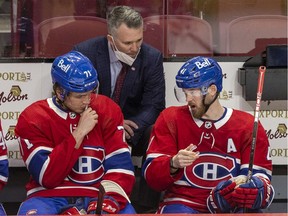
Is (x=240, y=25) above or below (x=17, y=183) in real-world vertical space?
above

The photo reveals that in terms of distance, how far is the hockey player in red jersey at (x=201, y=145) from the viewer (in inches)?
151

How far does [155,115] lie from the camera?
449 cm

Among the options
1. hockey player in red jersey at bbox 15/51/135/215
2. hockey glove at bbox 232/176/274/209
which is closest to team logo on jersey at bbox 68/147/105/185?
hockey player in red jersey at bbox 15/51/135/215

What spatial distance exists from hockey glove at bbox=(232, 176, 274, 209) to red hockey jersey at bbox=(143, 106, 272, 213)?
184 mm

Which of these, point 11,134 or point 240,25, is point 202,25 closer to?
point 240,25

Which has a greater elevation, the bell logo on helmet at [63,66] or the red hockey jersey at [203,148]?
the bell logo on helmet at [63,66]

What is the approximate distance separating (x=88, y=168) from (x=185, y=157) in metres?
0.52

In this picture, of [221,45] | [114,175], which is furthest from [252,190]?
[221,45]

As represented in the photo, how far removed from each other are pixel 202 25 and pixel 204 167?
4.37 ft

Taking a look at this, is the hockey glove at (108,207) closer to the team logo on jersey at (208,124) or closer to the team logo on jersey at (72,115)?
the team logo on jersey at (72,115)

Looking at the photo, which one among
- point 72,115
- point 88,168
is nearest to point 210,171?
point 88,168

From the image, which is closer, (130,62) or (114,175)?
(114,175)

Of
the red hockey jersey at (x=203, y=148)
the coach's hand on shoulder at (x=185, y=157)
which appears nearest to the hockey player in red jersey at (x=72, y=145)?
the red hockey jersey at (x=203, y=148)

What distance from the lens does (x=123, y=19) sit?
14.2ft
